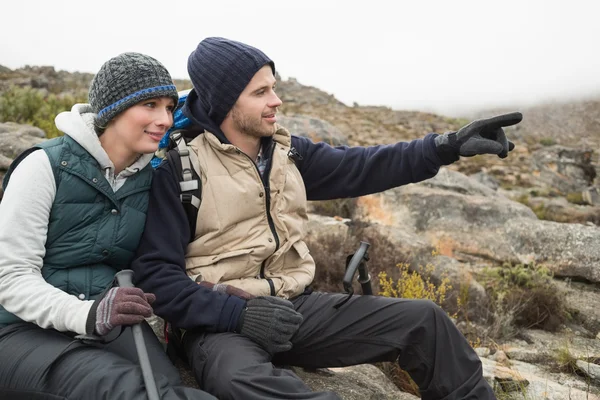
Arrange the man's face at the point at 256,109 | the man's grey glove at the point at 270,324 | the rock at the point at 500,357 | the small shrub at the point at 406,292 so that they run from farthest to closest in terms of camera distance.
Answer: the rock at the point at 500,357 → the small shrub at the point at 406,292 → the man's face at the point at 256,109 → the man's grey glove at the point at 270,324

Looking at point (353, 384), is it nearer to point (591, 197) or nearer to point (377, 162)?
point (377, 162)

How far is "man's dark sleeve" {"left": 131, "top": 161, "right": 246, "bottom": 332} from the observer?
2.64m

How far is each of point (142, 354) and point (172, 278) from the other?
0.49m

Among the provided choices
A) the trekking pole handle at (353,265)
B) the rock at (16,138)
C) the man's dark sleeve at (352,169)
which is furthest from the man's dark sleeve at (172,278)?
the rock at (16,138)

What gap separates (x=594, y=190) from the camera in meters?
15.8

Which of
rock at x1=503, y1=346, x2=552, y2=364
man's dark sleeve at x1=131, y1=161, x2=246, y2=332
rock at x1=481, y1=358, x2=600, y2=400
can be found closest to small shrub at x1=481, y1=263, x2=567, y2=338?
rock at x1=503, y1=346, x2=552, y2=364

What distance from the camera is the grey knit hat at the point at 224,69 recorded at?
10.1ft

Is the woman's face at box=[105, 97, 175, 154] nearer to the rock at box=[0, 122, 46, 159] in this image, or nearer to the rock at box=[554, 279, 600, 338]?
the rock at box=[0, 122, 46, 159]

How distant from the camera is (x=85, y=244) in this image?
253cm

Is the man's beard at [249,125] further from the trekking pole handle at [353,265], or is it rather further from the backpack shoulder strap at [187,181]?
the trekking pole handle at [353,265]

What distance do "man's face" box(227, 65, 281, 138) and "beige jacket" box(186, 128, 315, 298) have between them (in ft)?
0.60

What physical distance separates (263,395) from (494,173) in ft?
62.5

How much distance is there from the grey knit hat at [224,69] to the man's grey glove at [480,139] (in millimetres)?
1190

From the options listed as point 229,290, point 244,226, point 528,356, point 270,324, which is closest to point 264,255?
point 244,226
